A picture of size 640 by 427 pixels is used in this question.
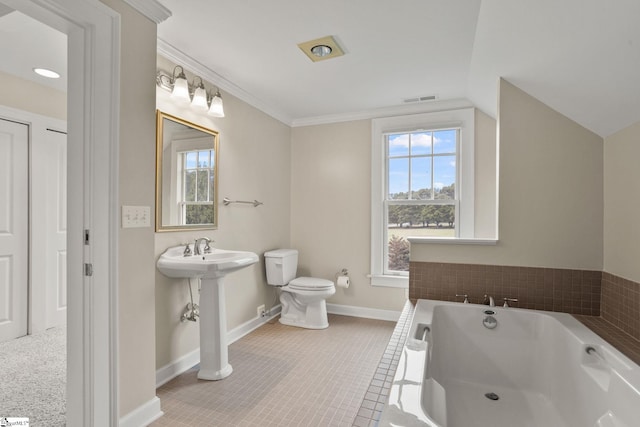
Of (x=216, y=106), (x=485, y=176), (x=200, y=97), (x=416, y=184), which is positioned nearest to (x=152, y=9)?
(x=200, y=97)

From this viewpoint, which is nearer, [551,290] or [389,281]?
[551,290]

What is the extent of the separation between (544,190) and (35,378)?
11.9 feet

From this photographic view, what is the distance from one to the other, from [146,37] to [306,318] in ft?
8.67

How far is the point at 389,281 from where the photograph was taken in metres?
3.49

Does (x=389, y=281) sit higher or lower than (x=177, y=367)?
higher

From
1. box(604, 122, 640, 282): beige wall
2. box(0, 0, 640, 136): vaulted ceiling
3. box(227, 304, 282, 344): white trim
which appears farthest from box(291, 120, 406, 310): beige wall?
box(604, 122, 640, 282): beige wall

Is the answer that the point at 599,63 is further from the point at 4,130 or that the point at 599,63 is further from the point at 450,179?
the point at 4,130

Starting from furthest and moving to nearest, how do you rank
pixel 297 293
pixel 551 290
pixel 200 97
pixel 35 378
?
1. pixel 297 293
2. pixel 200 97
3. pixel 35 378
4. pixel 551 290

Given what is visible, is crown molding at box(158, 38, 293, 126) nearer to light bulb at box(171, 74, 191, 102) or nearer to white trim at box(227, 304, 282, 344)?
light bulb at box(171, 74, 191, 102)

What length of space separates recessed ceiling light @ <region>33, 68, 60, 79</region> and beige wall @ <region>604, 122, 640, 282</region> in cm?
400

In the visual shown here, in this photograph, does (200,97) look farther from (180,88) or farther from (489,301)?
(489,301)

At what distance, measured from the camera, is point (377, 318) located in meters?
3.54

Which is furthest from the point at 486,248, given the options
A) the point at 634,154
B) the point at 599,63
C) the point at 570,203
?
the point at 599,63

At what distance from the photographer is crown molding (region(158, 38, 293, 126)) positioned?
7.24 ft
